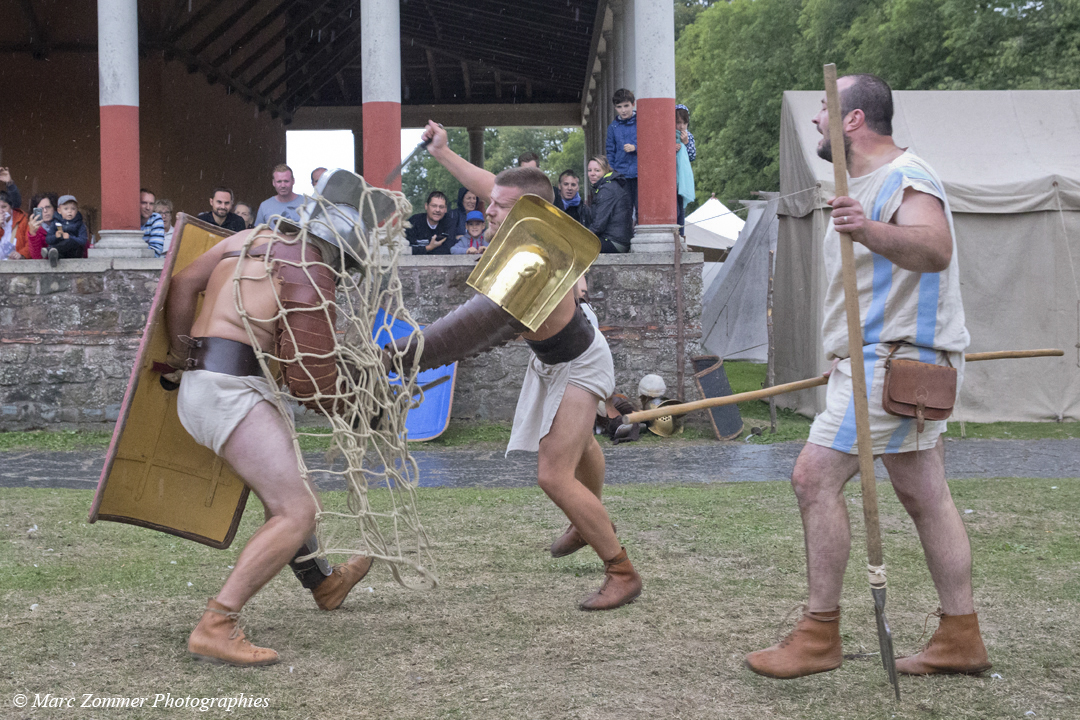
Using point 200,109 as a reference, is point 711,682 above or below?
below

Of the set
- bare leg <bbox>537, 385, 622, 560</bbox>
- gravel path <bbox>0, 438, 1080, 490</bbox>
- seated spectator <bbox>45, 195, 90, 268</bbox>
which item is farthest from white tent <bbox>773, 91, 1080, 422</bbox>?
seated spectator <bbox>45, 195, 90, 268</bbox>

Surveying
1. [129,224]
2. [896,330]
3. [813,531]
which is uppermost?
[129,224]

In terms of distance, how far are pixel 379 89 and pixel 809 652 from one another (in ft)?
25.1

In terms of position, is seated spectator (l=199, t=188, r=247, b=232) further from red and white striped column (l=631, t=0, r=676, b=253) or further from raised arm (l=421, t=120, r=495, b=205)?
raised arm (l=421, t=120, r=495, b=205)

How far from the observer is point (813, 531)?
3.09 m

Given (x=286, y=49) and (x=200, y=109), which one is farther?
(x=286, y=49)

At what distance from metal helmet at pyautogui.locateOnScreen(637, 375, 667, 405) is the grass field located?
11.4 feet

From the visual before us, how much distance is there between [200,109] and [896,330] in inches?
602

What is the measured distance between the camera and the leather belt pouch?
2.97 m

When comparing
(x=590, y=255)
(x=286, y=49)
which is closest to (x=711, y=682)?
(x=590, y=255)

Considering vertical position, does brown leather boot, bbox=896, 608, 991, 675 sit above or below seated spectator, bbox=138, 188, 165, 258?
below

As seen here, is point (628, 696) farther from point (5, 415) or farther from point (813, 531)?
point (5, 415)

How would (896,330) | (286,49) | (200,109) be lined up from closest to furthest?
(896,330), (200,109), (286,49)

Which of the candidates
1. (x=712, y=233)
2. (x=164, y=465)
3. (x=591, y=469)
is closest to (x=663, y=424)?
(x=591, y=469)
